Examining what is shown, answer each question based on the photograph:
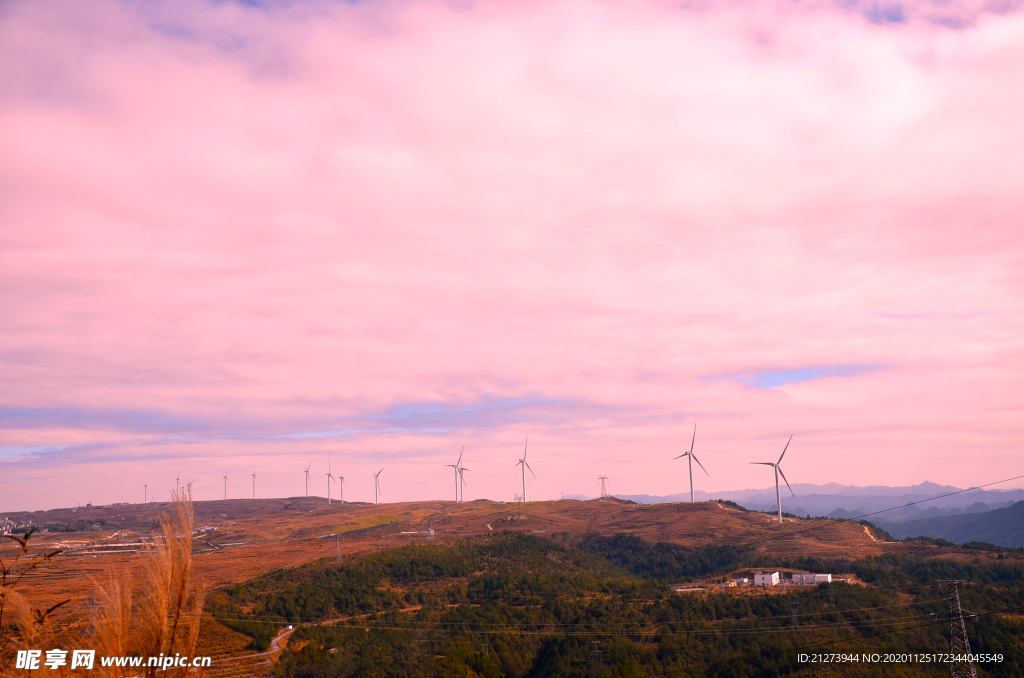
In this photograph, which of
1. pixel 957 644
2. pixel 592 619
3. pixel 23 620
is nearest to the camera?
pixel 23 620

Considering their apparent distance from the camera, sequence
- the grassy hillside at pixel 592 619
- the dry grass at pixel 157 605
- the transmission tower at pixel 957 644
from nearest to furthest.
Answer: the dry grass at pixel 157 605 → the transmission tower at pixel 957 644 → the grassy hillside at pixel 592 619

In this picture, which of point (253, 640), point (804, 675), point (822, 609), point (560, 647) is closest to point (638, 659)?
point (560, 647)

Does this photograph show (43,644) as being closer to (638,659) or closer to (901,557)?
(638,659)

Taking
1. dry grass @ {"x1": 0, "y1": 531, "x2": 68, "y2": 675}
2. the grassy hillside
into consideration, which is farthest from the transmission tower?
dry grass @ {"x1": 0, "y1": 531, "x2": 68, "y2": 675}

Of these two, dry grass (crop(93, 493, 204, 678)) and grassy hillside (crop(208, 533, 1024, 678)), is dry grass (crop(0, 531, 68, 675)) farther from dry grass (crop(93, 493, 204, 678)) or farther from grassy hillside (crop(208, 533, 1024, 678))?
grassy hillside (crop(208, 533, 1024, 678))

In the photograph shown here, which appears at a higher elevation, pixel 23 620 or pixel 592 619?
pixel 23 620

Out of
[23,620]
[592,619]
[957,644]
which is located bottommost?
[592,619]

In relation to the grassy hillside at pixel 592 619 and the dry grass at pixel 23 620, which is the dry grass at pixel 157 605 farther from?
the grassy hillside at pixel 592 619

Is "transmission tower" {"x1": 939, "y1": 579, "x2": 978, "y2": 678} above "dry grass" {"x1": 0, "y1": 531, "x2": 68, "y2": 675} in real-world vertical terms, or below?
below

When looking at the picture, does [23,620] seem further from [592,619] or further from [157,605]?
[592,619]

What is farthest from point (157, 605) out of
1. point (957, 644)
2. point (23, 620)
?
point (957, 644)

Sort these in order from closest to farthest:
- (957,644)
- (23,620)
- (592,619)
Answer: (23,620)
(957,644)
(592,619)

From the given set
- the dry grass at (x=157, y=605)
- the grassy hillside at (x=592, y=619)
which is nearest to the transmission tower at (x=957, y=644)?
the grassy hillside at (x=592, y=619)
